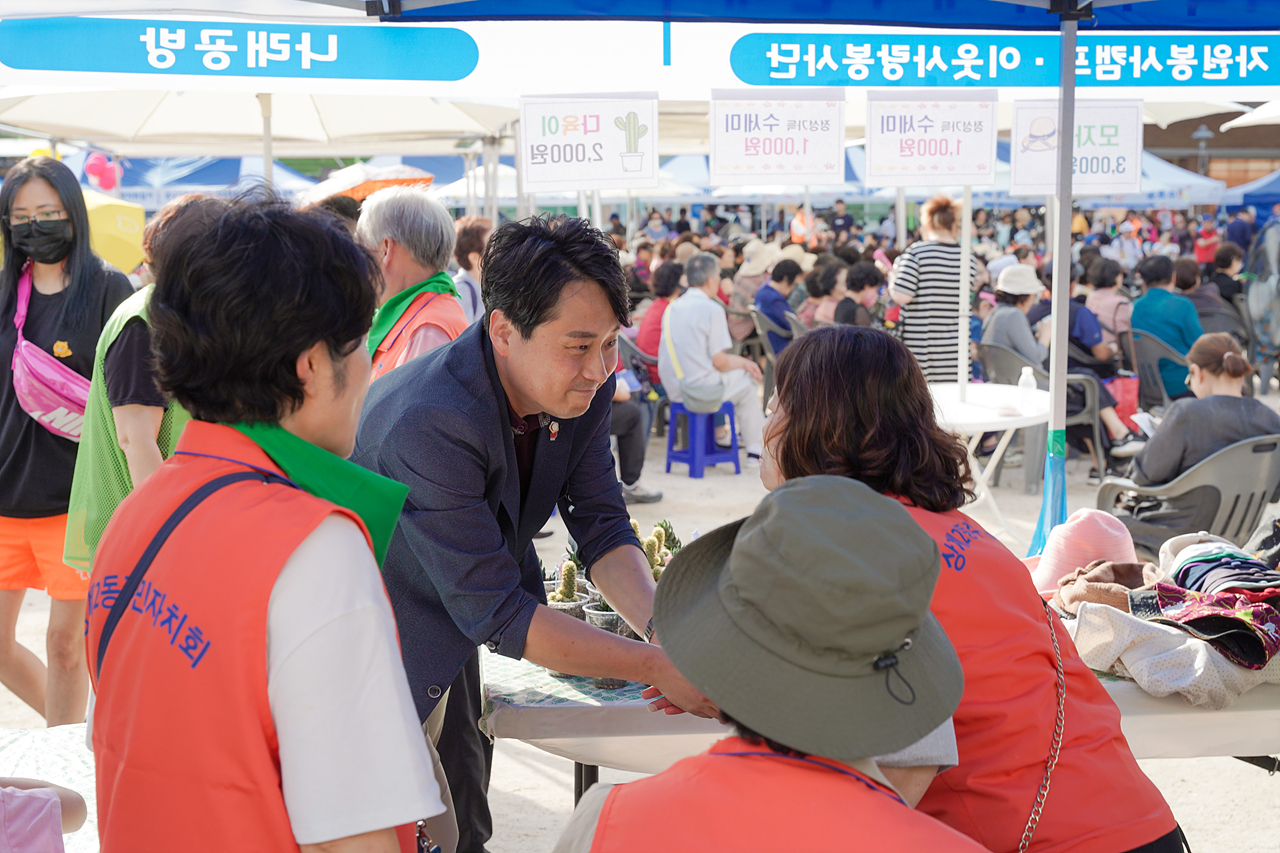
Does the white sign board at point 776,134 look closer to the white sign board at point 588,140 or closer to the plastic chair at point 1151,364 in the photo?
the white sign board at point 588,140

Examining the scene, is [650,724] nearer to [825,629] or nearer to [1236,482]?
[825,629]

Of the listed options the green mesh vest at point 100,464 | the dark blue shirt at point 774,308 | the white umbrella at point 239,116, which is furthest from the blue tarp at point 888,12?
the white umbrella at point 239,116

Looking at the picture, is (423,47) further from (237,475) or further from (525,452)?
(237,475)

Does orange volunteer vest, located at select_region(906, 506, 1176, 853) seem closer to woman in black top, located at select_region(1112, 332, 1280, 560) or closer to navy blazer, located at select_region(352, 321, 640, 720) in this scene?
navy blazer, located at select_region(352, 321, 640, 720)

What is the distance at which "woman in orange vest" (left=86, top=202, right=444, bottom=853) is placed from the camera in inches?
40.1

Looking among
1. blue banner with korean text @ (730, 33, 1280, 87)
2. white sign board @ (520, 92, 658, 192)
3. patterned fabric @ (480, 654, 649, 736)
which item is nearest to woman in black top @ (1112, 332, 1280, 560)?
blue banner with korean text @ (730, 33, 1280, 87)

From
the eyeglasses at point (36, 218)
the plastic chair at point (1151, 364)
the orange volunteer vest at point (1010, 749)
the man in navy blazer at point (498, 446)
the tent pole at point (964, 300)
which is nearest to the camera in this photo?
the orange volunteer vest at point (1010, 749)

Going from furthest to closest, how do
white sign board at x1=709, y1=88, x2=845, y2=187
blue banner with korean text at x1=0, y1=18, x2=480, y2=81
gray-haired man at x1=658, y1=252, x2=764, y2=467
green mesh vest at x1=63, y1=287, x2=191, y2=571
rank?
gray-haired man at x1=658, y1=252, x2=764, y2=467
white sign board at x1=709, y1=88, x2=845, y2=187
blue banner with korean text at x1=0, y1=18, x2=480, y2=81
green mesh vest at x1=63, y1=287, x2=191, y2=571

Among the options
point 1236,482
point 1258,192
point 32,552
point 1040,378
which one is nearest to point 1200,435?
point 1236,482

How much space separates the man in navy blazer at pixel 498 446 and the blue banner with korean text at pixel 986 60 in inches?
100

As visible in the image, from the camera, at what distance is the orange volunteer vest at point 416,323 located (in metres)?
3.22

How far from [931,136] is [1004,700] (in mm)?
3884

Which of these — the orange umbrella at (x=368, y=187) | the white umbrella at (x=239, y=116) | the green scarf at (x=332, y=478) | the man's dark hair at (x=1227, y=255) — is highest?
the white umbrella at (x=239, y=116)

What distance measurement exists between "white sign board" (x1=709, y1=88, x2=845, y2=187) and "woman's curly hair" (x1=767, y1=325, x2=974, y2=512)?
11.2 feet
